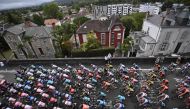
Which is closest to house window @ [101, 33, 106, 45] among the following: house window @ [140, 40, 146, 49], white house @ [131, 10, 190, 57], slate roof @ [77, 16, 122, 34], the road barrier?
slate roof @ [77, 16, 122, 34]

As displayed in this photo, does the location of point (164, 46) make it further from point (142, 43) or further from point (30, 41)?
point (30, 41)

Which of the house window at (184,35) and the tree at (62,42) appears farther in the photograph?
the tree at (62,42)

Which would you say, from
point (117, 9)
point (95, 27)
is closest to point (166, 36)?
point (95, 27)

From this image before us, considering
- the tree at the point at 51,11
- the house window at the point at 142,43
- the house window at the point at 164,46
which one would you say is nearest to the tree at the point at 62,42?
the house window at the point at 142,43

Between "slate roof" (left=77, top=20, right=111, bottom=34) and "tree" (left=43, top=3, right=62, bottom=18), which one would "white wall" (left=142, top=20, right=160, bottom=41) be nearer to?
"slate roof" (left=77, top=20, right=111, bottom=34)

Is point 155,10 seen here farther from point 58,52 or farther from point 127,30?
point 58,52

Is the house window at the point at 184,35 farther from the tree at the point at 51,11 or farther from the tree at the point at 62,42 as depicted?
the tree at the point at 51,11

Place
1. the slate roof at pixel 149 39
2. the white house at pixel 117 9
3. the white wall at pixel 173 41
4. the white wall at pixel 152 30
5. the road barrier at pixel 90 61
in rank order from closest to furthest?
the road barrier at pixel 90 61, the white wall at pixel 173 41, the white wall at pixel 152 30, the slate roof at pixel 149 39, the white house at pixel 117 9
